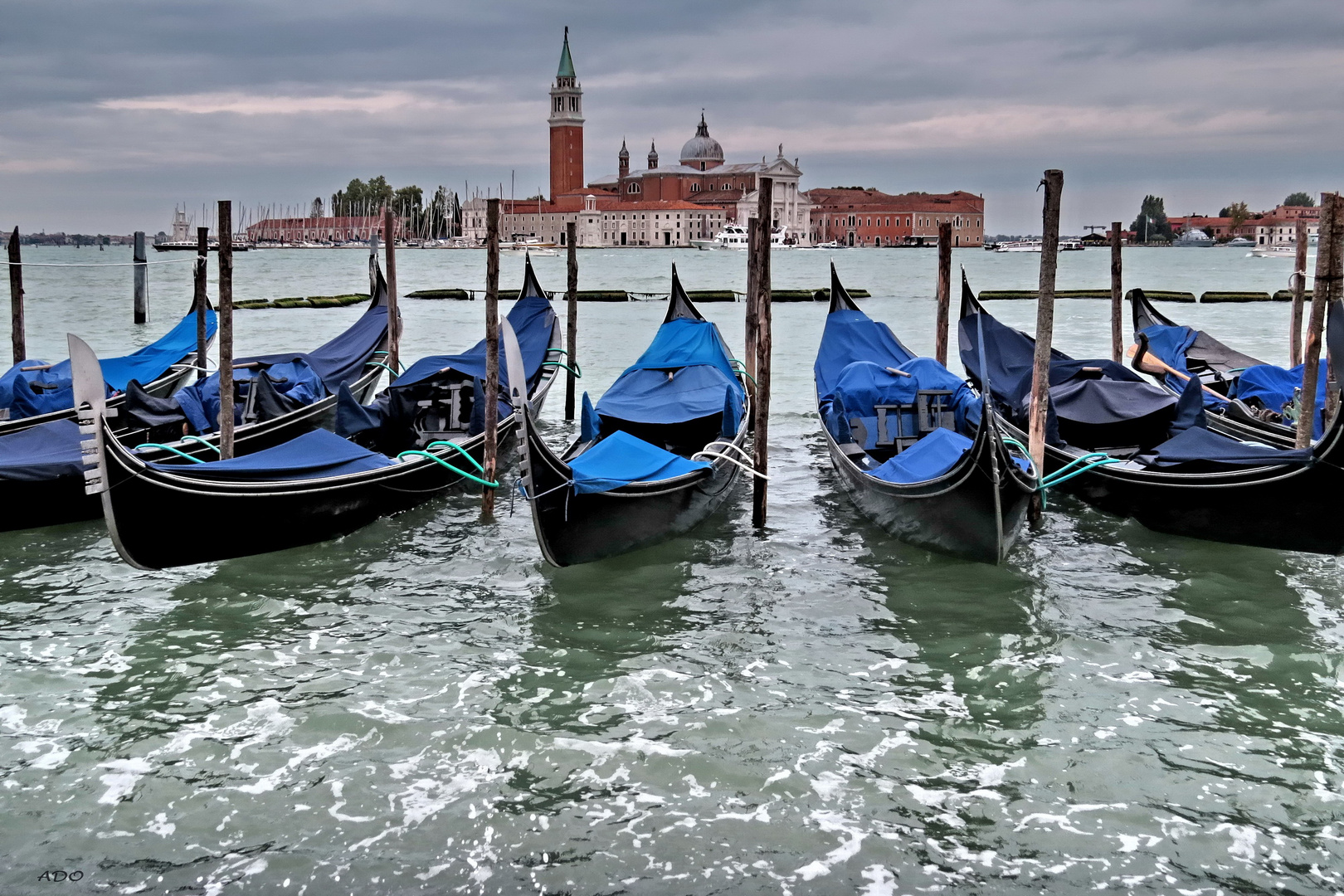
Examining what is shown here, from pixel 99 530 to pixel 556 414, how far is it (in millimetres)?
4430

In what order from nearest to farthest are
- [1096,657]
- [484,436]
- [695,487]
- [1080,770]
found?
[1080,770], [1096,657], [695,487], [484,436]

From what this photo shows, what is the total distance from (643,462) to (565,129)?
73460mm

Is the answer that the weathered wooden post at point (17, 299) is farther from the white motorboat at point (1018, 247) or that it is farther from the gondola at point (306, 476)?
the white motorboat at point (1018, 247)

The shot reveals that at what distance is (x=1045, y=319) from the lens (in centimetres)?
485

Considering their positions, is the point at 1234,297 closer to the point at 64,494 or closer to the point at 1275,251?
the point at 64,494

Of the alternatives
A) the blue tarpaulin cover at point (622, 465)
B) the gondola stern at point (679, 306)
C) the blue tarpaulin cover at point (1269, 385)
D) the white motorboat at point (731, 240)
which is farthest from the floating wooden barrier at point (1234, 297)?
the white motorboat at point (731, 240)

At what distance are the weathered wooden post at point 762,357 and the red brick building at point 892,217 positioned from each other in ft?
248

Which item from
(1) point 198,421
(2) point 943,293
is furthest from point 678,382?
(1) point 198,421

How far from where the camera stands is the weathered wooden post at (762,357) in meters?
5.17

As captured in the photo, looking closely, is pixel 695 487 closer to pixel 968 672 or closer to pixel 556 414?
pixel 968 672

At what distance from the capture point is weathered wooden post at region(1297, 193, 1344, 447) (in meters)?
4.86

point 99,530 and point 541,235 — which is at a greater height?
point 541,235

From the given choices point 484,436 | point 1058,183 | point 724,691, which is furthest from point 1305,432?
point 484,436

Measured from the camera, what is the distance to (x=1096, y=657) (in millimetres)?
3738
